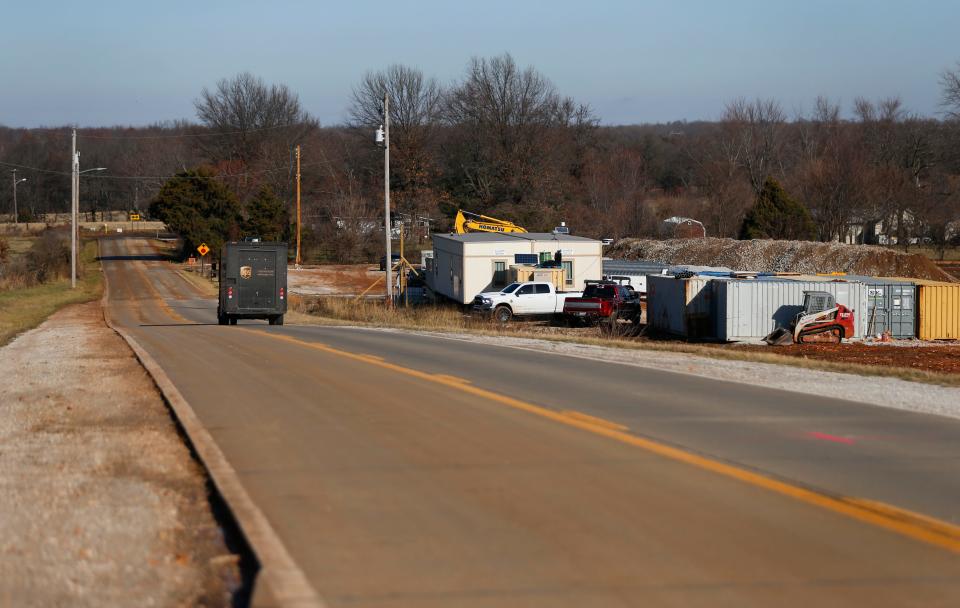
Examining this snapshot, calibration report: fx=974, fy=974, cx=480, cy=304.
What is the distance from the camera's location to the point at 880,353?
31672 mm

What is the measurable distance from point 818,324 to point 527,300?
1210 centimetres

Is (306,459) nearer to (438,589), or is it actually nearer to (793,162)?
(438,589)

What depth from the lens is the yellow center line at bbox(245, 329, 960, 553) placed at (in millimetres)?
6461

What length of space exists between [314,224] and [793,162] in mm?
55574

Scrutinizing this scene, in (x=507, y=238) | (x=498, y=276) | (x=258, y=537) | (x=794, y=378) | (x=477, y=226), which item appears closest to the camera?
(x=258, y=537)

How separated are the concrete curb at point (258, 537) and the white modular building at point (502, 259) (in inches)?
1426

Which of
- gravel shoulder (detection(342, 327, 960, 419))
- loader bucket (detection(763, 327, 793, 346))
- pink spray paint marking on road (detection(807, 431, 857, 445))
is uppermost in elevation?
gravel shoulder (detection(342, 327, 960, 419))

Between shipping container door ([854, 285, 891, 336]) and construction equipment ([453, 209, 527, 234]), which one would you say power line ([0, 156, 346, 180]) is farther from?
shipping container door ([854, 285, 891, 336])

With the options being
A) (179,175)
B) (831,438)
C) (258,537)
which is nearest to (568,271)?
(831,438)

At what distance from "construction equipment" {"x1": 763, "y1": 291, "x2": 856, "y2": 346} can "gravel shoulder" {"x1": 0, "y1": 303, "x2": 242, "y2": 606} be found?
91.3ft

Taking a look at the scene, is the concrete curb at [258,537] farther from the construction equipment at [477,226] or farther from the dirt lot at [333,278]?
the dirt lot at [333,278]

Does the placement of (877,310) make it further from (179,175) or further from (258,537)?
(179,175)

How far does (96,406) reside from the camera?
11438 mm

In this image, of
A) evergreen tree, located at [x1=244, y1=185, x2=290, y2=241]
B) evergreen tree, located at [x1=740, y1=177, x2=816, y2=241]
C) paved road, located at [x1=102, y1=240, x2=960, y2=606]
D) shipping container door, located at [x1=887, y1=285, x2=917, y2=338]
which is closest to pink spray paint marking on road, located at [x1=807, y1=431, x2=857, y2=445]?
paved road, located at [x1=102, y1=240, x2=960, y2=606]
